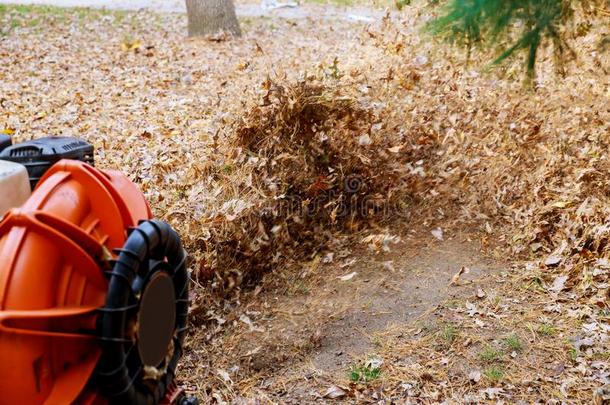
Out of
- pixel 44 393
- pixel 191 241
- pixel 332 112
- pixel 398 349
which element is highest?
pixel 332 112

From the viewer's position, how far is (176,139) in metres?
6.52

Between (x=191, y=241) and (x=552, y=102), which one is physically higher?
(x=552, y=102)

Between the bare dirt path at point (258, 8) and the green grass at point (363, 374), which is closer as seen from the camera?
the green grass at point (363, 374)

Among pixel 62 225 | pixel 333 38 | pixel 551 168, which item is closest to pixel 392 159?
pixel 551 168

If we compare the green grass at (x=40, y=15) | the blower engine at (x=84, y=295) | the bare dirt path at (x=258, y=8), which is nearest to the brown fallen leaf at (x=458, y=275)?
the blower engine at (x=84, y=295)

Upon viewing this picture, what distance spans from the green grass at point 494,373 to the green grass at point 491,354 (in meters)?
0.07

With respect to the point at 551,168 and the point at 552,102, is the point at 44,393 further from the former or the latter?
the point at 552,102

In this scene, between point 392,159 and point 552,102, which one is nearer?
point 392,159

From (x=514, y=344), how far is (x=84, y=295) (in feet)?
8.77

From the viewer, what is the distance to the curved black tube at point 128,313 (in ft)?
7.91

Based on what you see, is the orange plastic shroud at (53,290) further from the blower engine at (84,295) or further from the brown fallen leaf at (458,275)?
the brown fallen leaf at (458,275)

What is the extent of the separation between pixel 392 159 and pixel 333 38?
6348 mm

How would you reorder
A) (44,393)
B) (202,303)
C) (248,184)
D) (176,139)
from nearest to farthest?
(44,393) → (202,303) → (248,184) → (176,139)

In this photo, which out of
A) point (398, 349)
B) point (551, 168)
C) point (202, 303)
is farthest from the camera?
point (551, 168)
